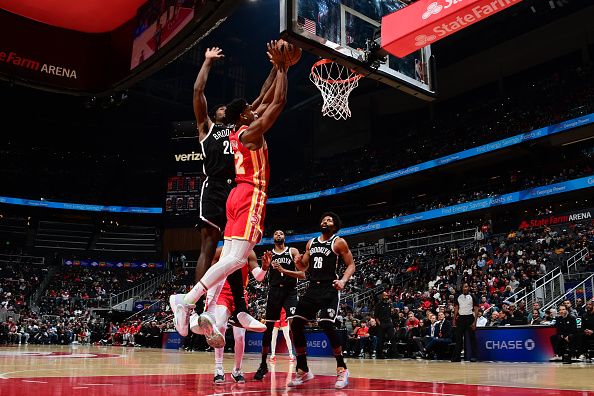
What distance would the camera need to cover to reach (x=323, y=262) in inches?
250

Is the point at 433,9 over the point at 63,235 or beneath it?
beneath

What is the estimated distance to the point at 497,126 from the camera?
27734mm

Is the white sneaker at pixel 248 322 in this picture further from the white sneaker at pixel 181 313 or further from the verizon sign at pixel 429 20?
the verizon sign at pixel 429 20

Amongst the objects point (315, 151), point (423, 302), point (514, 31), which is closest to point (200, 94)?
point (423, 302)

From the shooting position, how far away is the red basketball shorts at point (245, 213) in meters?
4.53

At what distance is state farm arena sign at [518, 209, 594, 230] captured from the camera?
23.8 m

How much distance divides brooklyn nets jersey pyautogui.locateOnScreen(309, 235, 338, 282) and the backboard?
2.65m

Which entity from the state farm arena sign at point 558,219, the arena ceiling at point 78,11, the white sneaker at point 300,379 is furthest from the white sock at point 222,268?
the state farm arena sign at point 558,219

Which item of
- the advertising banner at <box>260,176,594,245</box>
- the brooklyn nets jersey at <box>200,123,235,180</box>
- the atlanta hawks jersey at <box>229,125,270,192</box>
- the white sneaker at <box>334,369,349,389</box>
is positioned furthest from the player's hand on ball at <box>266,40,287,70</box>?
the advertising banner at <box>260,176,594,245</box>

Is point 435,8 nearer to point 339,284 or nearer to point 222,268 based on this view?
point 339,284

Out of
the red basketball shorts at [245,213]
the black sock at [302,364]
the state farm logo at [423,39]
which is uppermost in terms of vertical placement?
the state farm logo at [423,39]

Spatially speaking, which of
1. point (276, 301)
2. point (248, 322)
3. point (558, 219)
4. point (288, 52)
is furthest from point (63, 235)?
point (288, 52)

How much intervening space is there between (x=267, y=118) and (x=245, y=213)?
2.66 ft

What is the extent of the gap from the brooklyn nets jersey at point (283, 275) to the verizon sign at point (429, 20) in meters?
3.40
